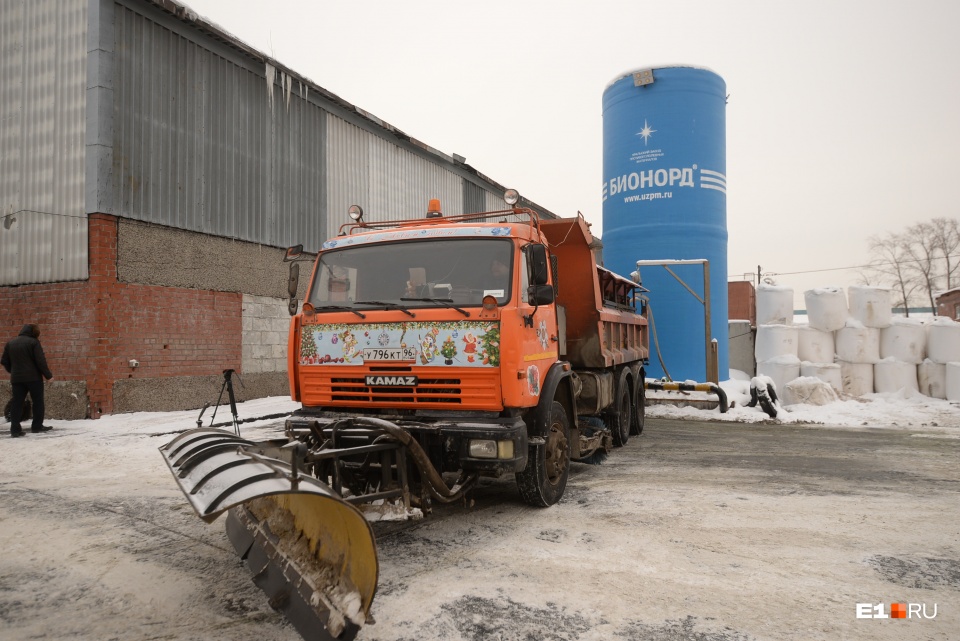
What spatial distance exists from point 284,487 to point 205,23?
11.9 m

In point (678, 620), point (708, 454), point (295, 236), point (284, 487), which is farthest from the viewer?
point (295, 236)

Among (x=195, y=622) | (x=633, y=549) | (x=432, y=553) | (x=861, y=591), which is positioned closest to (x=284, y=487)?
(x=195, y=622)

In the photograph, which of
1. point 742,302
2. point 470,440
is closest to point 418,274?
point 470,440

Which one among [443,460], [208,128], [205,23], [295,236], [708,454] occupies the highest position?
[205,23]

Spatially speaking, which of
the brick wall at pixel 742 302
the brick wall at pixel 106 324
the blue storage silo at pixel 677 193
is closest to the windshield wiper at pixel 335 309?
the brick wall at pixel 106 324

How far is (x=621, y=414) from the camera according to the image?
30.2 feet

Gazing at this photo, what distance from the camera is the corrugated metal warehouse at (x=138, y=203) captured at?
416 inches

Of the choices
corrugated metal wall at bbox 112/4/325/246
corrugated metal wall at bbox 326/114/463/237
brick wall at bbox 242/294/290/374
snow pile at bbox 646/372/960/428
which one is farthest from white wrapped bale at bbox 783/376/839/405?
corrugated metal wall at bbox 112/4/325/246

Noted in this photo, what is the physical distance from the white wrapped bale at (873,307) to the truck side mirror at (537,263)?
11.5 meters

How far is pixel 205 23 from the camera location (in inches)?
476

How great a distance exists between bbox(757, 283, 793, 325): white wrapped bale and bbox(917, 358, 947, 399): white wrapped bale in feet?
9.11

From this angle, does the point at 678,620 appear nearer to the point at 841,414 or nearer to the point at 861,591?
the point at 861,591

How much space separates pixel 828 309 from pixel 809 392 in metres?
2.08

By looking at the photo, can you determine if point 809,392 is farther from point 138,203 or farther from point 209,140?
point 138,203
